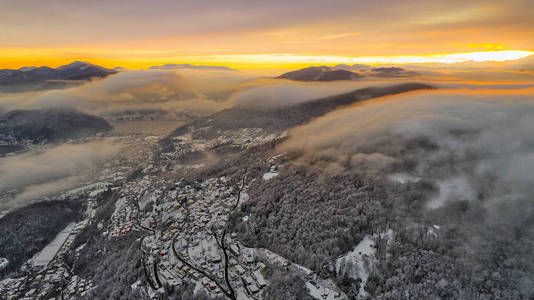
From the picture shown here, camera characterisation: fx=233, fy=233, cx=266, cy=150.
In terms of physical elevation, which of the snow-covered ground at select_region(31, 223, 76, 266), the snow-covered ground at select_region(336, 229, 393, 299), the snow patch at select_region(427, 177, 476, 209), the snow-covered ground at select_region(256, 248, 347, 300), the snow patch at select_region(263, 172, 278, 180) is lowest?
the snow-covered ground at select_region(31, 223, 76, 266)

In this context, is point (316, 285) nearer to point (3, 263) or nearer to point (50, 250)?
point (50, 250)

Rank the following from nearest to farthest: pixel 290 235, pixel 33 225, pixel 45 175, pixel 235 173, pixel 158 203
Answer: pixel 290 235
pixel 158 203
pixel 33 225
pixel 235 173
pixel 45 175

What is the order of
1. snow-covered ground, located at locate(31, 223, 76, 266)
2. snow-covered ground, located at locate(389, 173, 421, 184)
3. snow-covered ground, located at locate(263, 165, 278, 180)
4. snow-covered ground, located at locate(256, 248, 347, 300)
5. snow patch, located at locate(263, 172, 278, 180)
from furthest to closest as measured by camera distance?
snow-covered ground, located at locate(263, 165, 278, 180), snow patch, located at locate(263, 172, 278, 180), snow-covered ground, located at locate(31, 223, 76, 266), snow-covered ground, located at locate(389, 173, 421, 184), snow-covered ground, located at locate(256, 248, 347, 300)

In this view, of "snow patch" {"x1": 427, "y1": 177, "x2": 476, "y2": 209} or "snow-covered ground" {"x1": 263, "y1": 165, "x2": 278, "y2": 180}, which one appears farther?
"snow-covered ground" {"x1": 263, "y1": 165, "x2": 278, "y2": 180}

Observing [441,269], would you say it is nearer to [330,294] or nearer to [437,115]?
[330,294]

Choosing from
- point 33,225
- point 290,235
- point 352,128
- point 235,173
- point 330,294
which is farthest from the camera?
point 352,128

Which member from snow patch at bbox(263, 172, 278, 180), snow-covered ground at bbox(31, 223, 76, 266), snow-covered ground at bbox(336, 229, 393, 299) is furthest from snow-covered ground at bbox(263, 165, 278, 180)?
snow-covered ground at bbox(31, 223, 76, 266)

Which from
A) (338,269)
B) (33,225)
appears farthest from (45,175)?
(338,269)

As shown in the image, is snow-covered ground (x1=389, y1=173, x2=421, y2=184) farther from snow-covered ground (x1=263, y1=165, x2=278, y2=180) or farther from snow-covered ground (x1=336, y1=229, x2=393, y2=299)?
snow-covered ground (x1=263, y1=165, x2=278, y2=180)
